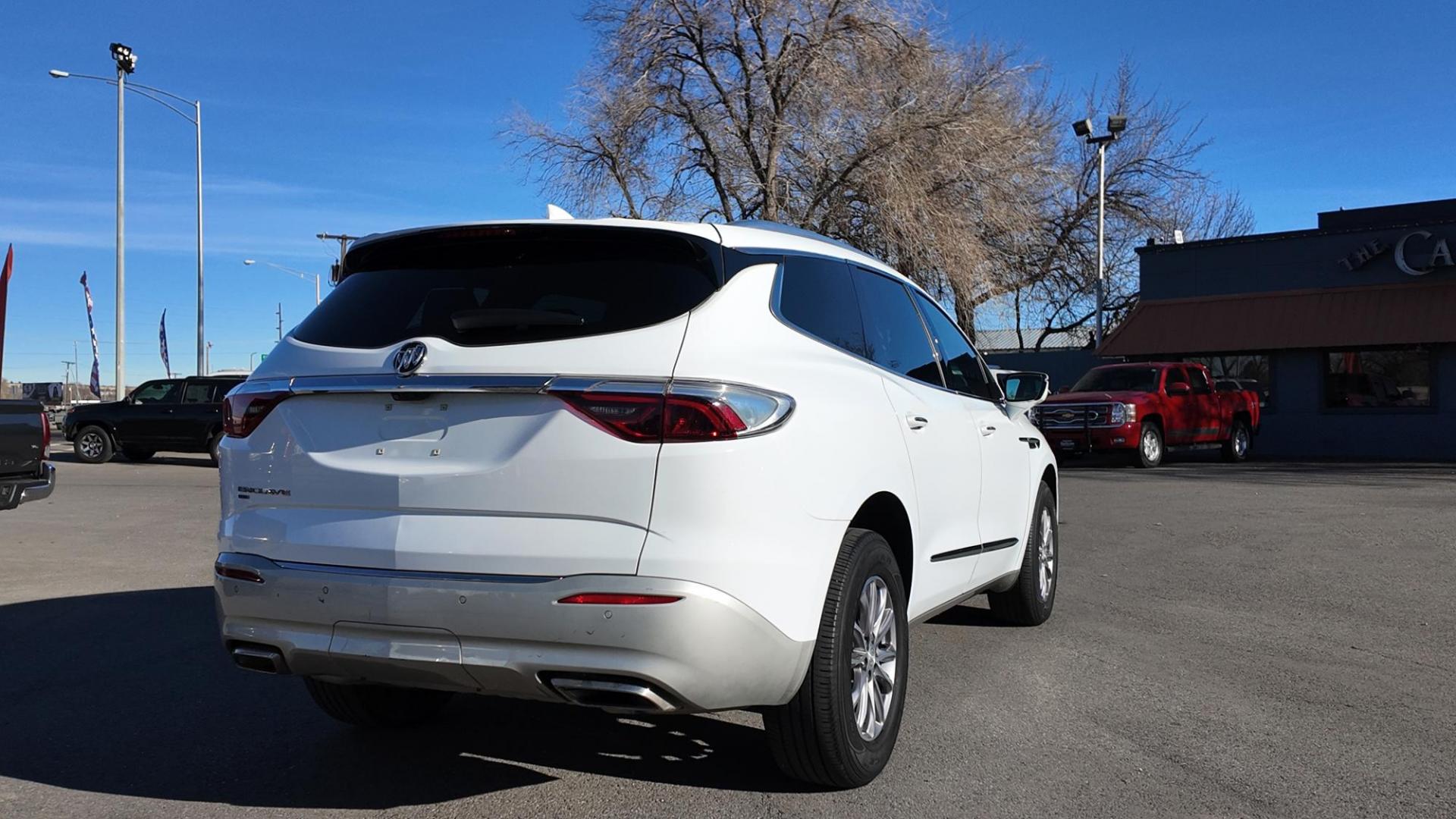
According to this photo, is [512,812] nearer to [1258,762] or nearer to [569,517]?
[569,517]

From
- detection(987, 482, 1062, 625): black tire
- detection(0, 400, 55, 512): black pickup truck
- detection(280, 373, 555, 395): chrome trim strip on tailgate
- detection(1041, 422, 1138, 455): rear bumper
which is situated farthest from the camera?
detection(1041, 422, 1138, 455): rear bumper

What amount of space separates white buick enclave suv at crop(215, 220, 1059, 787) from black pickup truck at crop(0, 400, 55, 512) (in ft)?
18.0

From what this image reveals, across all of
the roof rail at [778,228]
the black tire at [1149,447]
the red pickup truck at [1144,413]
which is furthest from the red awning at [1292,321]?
the roof rail at [778,228]

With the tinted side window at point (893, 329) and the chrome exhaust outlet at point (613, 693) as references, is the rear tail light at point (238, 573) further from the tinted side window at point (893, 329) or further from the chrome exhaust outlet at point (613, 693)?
the tinted side window at point (893, 329)

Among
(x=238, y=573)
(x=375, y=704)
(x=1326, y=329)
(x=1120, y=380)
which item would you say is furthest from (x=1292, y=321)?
(x=238, y=573)

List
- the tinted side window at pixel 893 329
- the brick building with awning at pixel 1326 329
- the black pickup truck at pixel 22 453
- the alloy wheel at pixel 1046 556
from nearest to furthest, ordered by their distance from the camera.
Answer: the tinted side window at pixel 893 329
the alloy wheel at pixel 1046 556
the black pickup truck at pixel 22 453
the brick building with awning at pixel 1326 329

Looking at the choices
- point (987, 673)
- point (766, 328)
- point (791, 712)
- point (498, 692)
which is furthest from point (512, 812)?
point (987, 673)

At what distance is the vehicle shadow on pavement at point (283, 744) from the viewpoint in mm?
3988

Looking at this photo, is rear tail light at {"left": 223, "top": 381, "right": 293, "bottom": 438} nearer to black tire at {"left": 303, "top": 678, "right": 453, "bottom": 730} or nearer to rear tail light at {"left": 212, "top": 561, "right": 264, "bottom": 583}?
rear tail light at {"left": 212, "top": 561, "right": 264, "bottom": 583}

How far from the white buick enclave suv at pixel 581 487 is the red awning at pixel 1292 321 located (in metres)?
23.9

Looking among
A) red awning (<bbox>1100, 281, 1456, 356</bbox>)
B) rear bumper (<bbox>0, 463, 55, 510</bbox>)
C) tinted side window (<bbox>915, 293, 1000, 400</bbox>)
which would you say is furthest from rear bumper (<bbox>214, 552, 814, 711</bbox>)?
red awning (<bbox>1100, 281, 1456, 356</bbox>)

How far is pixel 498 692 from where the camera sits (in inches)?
134

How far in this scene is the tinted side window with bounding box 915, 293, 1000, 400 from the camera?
5.38 meters

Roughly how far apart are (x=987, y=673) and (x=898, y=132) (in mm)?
22049
